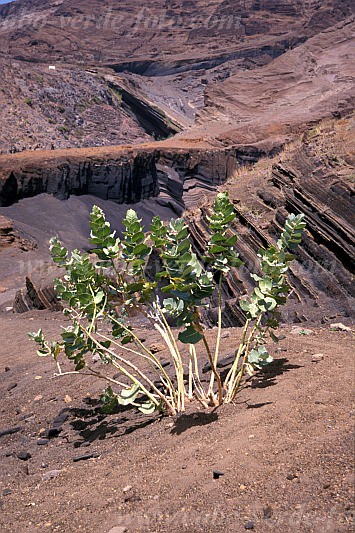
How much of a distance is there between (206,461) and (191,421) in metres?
0.62

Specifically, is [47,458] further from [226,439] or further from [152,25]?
[152,25]

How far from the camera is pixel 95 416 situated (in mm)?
3971

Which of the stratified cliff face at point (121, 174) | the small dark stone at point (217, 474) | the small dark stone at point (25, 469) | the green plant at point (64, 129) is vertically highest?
the small dark stone at point (217, 474)

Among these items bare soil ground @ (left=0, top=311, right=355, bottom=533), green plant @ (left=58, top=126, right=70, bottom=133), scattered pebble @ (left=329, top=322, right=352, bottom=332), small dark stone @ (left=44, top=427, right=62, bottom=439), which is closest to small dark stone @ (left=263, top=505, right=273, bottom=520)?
bare soil ground @ (left=0, top=311, right=355, bottom=533)

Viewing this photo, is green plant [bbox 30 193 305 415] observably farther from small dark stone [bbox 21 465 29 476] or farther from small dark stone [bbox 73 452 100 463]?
small dark stone [bbox 21 465 29 476]

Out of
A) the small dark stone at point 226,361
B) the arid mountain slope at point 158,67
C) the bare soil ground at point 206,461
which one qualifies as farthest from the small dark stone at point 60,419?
the arid mountain slope at point 158,67

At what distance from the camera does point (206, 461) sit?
265 centimetres

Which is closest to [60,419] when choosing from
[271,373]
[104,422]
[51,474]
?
[104,422]

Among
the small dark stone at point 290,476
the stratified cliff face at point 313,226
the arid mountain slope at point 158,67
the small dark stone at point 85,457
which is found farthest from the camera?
the arid mountain slope at point 158,67

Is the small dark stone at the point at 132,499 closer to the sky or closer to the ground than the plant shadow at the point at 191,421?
closer to the sky

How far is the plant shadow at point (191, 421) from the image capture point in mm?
3172

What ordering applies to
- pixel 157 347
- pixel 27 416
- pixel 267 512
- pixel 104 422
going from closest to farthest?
pixel 267 512
pixel 104 422
pixel 27 416
pixel 157 347

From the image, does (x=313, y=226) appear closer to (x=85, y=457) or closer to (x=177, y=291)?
(x=177, y=291)

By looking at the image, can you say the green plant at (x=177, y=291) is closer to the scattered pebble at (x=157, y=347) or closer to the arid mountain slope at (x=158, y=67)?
the scattered pebble at (x=157, y=347)
